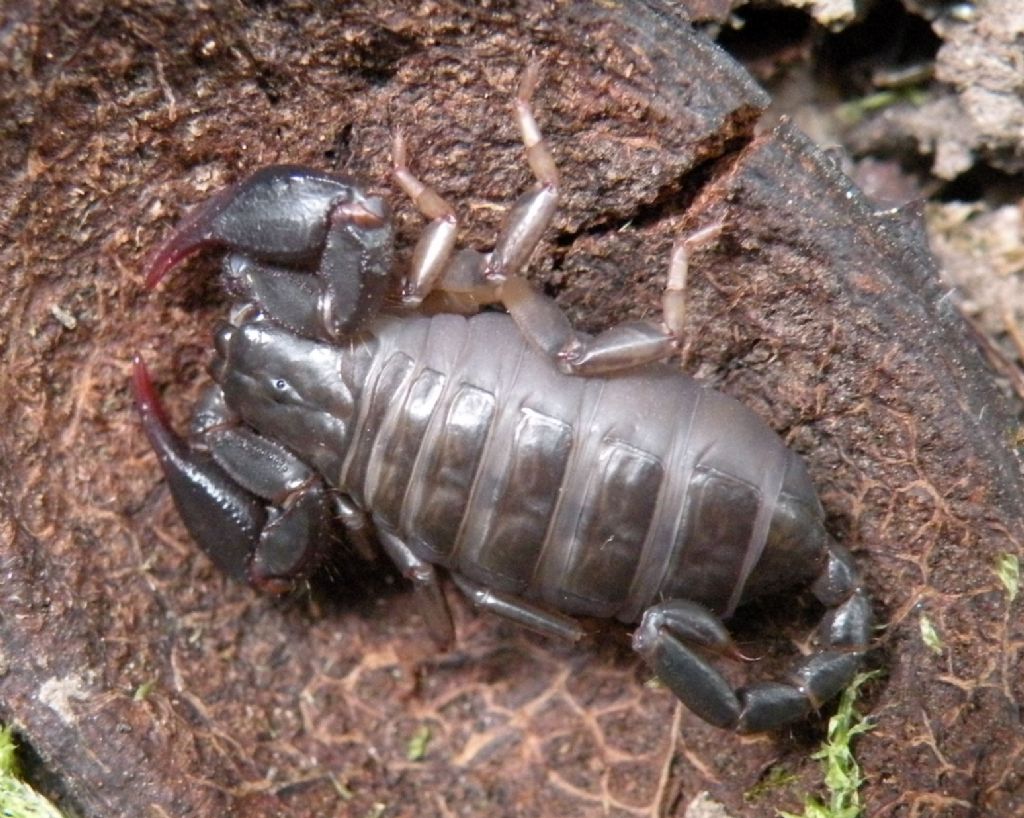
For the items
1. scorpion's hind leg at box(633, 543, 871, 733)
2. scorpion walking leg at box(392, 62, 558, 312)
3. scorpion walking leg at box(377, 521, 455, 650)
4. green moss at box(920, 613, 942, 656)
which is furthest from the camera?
scorpion walking leg at box(377, 521, 455, 650)

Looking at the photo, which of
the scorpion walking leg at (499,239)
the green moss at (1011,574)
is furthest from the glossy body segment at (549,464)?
the green moss at (1011,574)

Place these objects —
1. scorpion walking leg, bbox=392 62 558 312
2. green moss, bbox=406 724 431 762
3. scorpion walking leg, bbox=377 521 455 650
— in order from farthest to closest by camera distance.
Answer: green moss, bbox=406 724 431 762
scorpion walking leg, bbox=377 521 455 650
scorpion walking leg, bbox=392 62 558 312

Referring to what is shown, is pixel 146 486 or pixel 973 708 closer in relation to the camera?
pixel 973 708

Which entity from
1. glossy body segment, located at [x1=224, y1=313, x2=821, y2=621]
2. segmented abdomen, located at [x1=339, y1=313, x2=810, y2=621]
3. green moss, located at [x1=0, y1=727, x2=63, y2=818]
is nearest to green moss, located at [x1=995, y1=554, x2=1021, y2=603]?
glossy body segment, located at [x1=224, y1=313, x2=821, y2=621]

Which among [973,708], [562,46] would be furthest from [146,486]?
[973,708]

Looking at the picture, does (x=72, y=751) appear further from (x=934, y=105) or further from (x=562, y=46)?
(x=934, y=105)

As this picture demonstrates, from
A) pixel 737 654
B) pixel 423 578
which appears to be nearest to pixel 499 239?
pixel 423 578

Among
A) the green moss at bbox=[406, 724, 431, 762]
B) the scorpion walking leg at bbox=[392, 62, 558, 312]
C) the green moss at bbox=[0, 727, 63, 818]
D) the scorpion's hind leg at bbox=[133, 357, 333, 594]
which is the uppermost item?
the scorpion walking leg at bbox=[392, 62, 558, 312]

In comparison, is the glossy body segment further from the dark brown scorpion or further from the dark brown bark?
the dark brown bark
